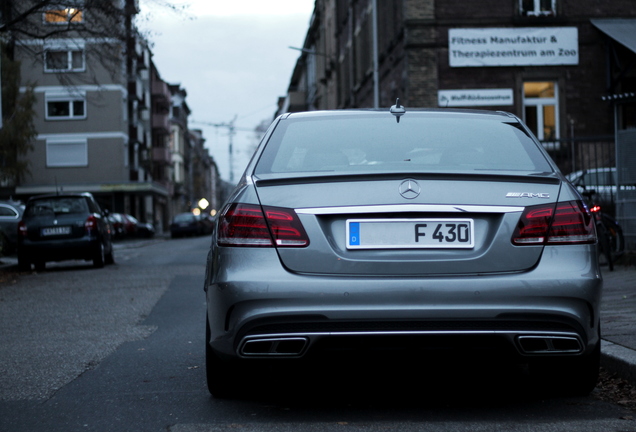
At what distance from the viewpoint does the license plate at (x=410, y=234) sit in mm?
4328

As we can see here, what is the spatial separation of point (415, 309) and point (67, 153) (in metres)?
57.4

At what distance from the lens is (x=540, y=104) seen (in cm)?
2817

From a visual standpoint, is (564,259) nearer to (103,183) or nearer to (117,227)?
(117,227)

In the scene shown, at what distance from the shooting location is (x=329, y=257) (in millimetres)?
4309

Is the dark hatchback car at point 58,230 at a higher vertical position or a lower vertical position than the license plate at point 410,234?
lower

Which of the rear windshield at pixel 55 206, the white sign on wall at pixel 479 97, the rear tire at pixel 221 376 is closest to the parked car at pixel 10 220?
the rear windshield at pixel 55 206

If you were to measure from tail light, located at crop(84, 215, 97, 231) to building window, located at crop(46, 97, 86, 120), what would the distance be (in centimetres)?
4197

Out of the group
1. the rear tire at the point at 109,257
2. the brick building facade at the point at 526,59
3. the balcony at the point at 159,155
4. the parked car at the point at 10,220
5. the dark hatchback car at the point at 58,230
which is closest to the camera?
the dark hatchback car at the point at 58,230

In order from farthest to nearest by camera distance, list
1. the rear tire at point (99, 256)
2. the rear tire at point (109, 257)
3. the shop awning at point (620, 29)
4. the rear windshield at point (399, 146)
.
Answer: the shop awning at point (620, 29) < the rear tire at point (109, 257) < the rear tire at point (99, 256) < the rear windshield at point (399, 146)

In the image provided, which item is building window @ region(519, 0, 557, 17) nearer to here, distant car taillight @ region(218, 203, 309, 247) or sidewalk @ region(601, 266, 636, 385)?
sidewalk @ region(601, 266, 636, 385)

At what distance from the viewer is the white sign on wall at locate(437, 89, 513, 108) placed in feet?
89.9

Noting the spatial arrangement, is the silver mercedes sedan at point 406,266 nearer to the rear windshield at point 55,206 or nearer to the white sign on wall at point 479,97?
the rear windshield at point 55,206

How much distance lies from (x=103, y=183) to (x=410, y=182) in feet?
188

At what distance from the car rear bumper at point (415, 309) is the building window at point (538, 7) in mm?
24638
